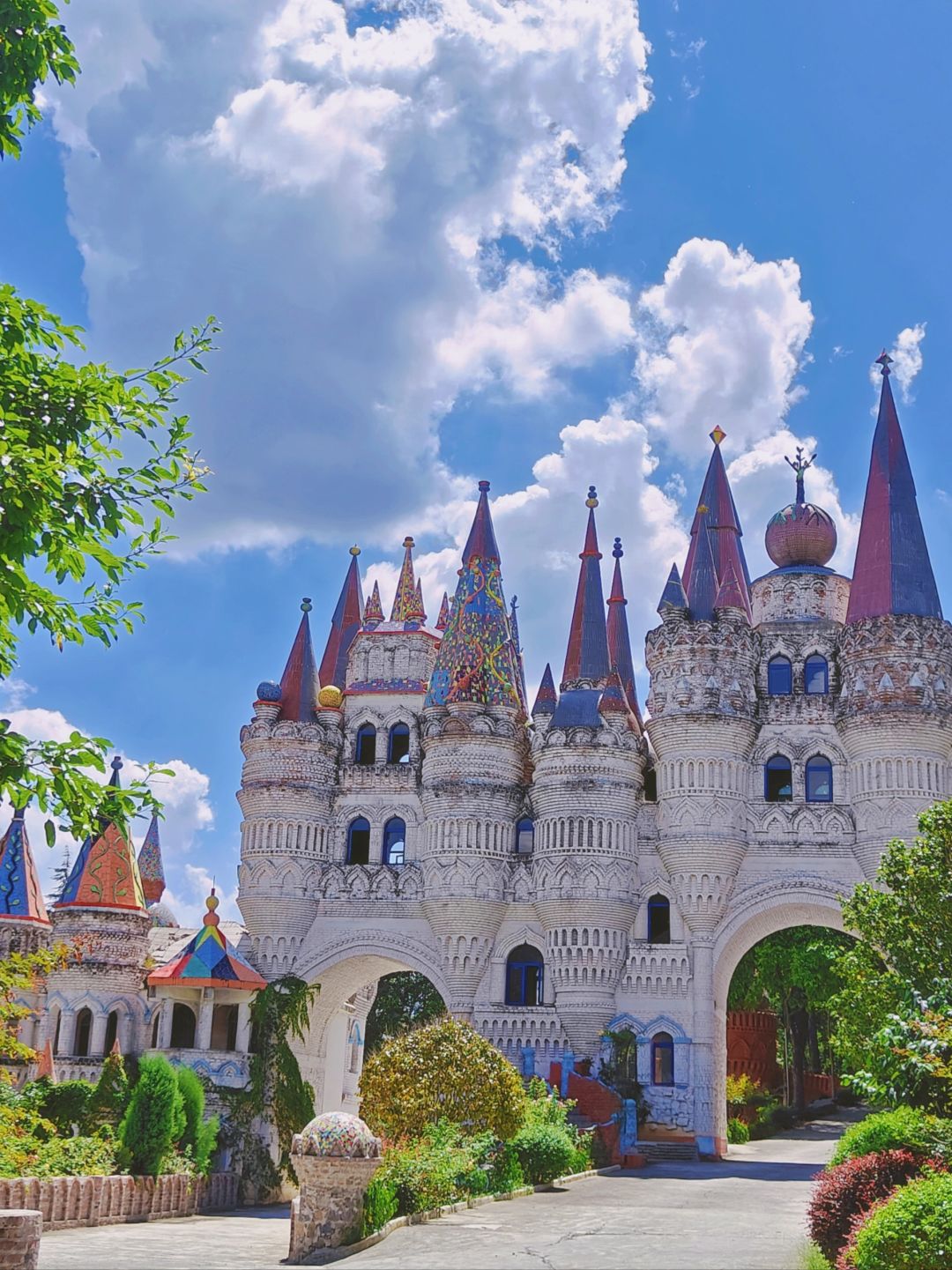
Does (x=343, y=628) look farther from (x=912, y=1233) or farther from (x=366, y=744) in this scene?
(x=912, y=1233)

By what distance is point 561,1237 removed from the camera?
48.9ft

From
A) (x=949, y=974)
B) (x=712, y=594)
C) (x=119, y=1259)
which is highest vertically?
(x=712, y=594)

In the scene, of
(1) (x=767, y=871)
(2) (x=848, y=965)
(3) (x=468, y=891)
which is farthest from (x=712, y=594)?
(2) (x=848, y=965)

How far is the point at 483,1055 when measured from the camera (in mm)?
21922

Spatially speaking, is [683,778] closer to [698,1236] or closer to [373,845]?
[373,845]

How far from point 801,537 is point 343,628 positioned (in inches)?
547

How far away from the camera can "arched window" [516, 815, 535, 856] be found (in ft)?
115

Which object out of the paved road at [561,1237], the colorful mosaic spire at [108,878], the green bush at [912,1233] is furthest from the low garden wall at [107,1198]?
the green bush at [912,1233]

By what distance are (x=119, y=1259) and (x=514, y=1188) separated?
6.87 metres

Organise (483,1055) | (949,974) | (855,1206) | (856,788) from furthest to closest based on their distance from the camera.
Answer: (856,788) < (483,1055) < (949,974) < (855,1206)

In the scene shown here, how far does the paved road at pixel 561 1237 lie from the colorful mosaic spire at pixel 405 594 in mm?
17964

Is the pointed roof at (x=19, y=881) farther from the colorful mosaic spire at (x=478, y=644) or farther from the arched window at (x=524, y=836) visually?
the arched window at (x=524, y=836)

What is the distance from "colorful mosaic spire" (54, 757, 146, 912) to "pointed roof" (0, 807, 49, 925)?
539mm

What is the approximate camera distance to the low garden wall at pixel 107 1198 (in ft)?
62.2
